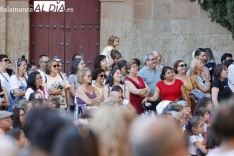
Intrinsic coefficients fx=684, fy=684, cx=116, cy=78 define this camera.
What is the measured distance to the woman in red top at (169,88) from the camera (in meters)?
11.6

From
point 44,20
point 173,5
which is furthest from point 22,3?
point 173,5

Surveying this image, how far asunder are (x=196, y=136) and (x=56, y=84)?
3.48m

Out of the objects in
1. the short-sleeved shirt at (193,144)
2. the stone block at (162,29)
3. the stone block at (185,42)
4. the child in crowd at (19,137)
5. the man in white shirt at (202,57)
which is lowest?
the short-sleeved shirt at (193,144)

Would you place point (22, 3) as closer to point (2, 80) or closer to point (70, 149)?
point (2, 80)

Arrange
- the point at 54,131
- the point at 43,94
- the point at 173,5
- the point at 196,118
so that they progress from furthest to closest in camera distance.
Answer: the point at 173,5, the point at 43,94, the point at 196,118, the point at 54,131

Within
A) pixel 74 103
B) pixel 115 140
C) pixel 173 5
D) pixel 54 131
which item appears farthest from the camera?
pixel 173 5

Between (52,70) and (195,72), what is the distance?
2.63 metres

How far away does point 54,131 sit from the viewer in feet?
10.7

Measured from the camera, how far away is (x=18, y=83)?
1132cm

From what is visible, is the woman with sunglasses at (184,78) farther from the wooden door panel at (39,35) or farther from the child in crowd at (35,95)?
the wooden door panel at (39,35)

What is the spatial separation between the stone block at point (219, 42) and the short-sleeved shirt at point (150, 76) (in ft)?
11.4

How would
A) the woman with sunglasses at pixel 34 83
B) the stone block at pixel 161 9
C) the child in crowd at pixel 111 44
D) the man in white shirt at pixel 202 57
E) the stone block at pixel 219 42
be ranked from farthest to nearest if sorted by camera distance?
1. the stone block at pixel 161 9
2. the stone block at pixel 219 42
3. the child in crowd at pixel 111 44
4. the man in white shirt at pixel 202 57
5. the woman with sunglasses at pixel 34 83

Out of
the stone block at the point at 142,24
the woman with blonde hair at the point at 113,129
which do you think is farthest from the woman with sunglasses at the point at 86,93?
the woman with blonde hair at the point at 113,129

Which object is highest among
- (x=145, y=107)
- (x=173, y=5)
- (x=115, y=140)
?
(x=173, y=5)
